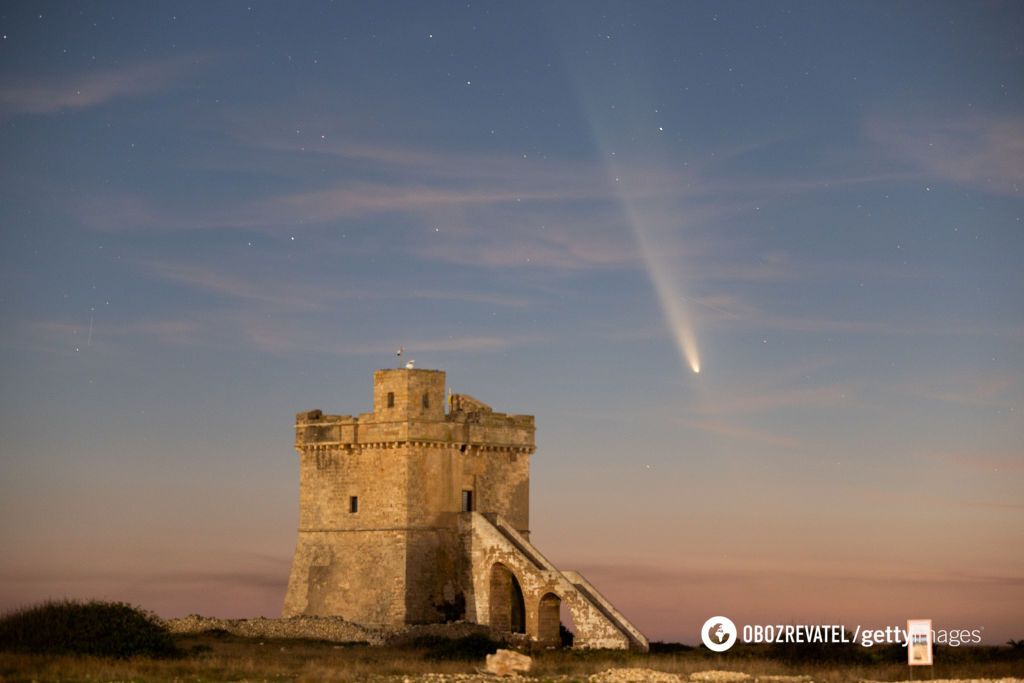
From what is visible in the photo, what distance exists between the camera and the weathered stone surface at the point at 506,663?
42312 mm

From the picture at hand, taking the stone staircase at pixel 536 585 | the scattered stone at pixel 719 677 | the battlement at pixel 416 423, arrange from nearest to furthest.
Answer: the scattered stone at pixel 719 677, the stone staircase at pixel 536 585, the battlement at pixel 416 423

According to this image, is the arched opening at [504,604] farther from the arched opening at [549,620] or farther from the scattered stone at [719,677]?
the scattered stone at [719,677]

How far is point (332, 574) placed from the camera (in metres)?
56.6

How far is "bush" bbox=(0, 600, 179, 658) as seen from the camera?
42.6 meters

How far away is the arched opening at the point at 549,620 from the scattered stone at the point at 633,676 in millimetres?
11906

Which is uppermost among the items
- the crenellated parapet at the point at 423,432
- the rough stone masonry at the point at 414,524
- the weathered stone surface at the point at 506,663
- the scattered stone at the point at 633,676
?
the crenellated parapet at the point at 423,432

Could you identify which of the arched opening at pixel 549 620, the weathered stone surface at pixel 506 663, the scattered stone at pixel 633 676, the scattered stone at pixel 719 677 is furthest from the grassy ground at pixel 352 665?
the arched opening at pixel 549 620

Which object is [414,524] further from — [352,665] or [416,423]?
[352,665]

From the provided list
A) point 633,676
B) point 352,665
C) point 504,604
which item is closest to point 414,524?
point 504,604

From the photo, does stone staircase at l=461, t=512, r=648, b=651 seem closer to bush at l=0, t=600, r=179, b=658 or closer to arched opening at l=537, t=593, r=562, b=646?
arched opening at l=537, t=593, r=562, b=646

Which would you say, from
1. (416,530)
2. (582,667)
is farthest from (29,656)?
(416,530)

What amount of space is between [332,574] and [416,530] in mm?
3584

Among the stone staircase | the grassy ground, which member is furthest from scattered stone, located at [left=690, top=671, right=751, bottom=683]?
the stone staircase

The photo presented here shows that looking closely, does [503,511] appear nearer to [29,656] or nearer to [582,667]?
[582,667]
